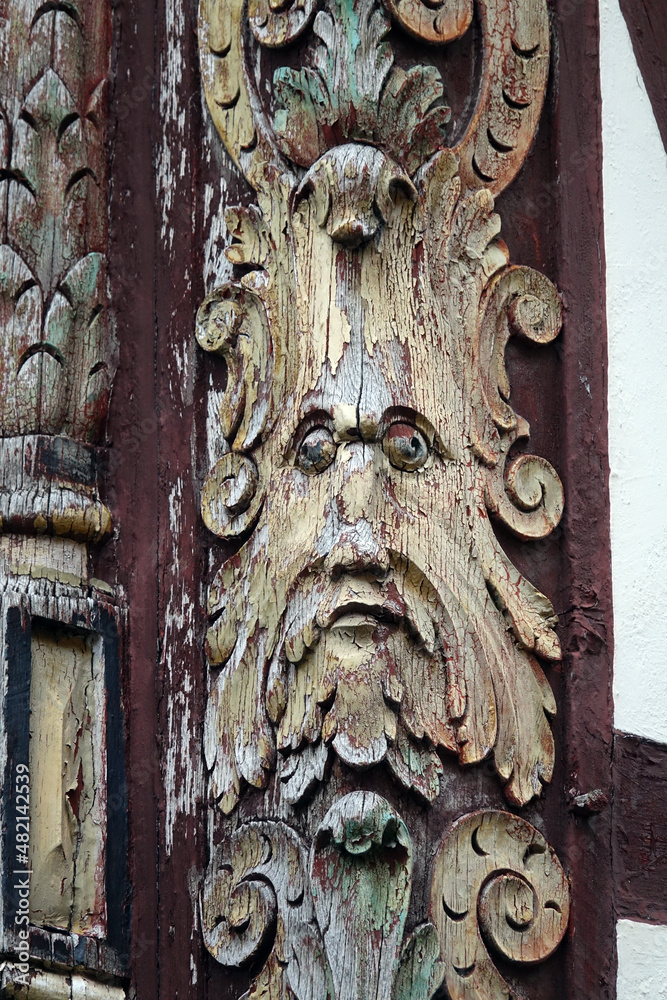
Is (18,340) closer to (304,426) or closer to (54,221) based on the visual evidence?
(54,221)

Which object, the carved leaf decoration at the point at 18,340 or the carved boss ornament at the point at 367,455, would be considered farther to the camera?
the carved leaf decoration at the point at 18,340

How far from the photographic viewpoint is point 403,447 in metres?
1.89

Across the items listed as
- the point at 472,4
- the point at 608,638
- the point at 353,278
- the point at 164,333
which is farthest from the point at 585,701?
the point at 472,4

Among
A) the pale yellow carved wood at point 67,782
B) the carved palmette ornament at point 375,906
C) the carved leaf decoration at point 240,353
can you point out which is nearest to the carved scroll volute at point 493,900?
the carved palmette ornament at point 375,906

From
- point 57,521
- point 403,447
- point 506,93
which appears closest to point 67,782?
point 57,521

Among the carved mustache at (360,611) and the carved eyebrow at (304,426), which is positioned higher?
the carved eyebrow at (304,426)

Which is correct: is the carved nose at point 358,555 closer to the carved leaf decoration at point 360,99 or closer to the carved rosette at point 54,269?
the carved rosette at point 54,269

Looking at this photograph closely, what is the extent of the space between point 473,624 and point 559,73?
719 millimetres

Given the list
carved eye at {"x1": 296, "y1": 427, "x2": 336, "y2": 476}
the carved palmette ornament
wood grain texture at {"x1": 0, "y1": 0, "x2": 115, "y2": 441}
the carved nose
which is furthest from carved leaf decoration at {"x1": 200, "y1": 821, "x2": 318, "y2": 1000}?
wood grain texture at {"x1": 0, "y1": 0, "x2": 115, "y2": 441}

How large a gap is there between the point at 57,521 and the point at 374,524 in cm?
39

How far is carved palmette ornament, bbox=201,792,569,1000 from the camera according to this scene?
174 cm

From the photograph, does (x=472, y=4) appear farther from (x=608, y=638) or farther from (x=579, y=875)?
(x=579, y=875)

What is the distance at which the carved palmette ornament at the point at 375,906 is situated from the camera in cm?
174

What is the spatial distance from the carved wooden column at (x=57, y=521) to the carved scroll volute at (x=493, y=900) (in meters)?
0.38
